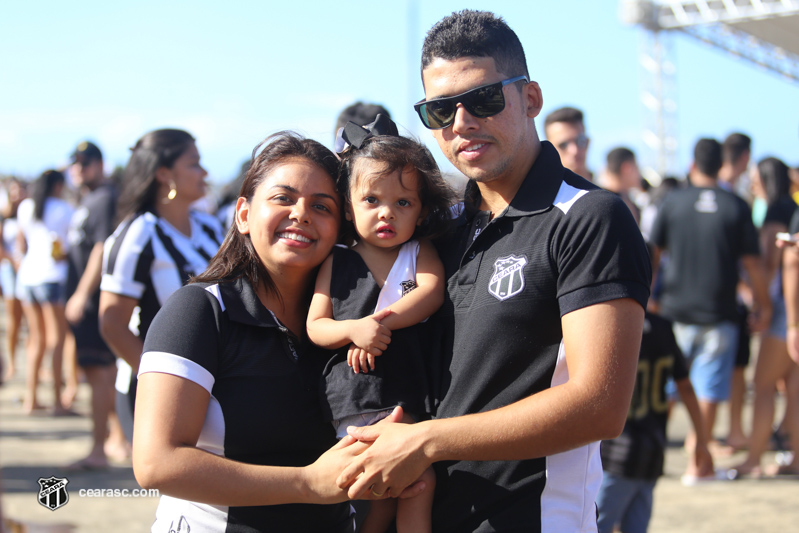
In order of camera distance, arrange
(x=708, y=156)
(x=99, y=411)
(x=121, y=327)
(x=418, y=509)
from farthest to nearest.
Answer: (x=708, y=156) → (x=99, y=411) → (x=121, y=327) → (x=418, y=509)

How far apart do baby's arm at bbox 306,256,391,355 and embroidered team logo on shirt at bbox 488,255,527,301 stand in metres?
0.34

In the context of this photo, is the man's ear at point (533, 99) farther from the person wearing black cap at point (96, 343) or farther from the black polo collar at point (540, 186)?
the person wearing black cap at point (96, 343)

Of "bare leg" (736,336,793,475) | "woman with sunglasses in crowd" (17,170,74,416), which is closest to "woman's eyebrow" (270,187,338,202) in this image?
"bare leg" (736,336,793,475)


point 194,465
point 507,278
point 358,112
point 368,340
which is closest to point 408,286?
point 368,340

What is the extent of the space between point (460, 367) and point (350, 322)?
349 millimetres

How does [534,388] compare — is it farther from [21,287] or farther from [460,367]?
[21,287]

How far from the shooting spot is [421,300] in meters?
2.22

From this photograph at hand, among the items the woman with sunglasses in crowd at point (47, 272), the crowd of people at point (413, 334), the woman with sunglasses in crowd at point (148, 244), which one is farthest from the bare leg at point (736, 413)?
the woman with sunglasses in crowd at point (47, 272)

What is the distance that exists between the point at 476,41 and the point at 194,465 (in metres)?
1.43

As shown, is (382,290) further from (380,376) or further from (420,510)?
(420,510)

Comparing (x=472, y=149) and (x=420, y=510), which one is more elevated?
(x=472, y=149)

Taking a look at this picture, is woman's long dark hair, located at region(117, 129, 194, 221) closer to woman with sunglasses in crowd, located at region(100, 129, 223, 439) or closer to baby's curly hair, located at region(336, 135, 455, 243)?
woman with sunglasses in crowd, located at region(100, 129, 223, 439)

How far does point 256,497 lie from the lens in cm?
205

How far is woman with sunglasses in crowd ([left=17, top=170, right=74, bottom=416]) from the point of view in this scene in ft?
27.1
